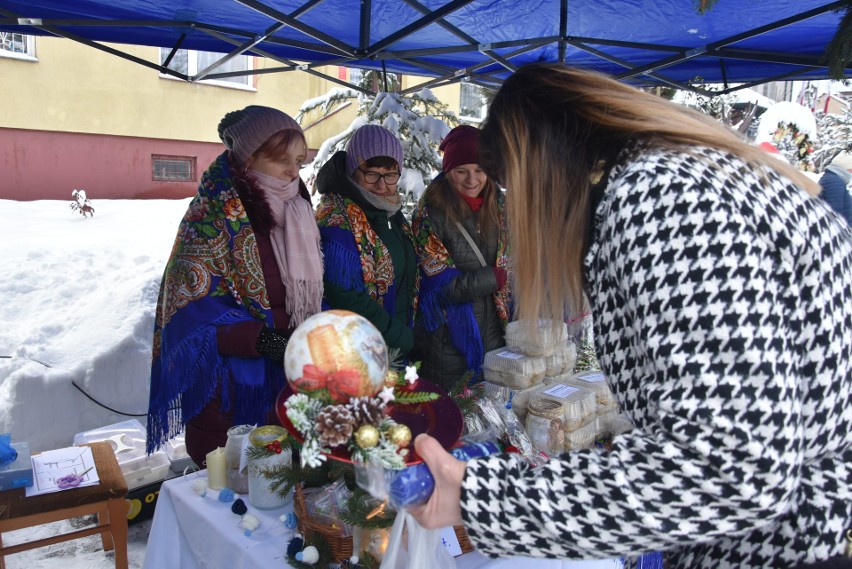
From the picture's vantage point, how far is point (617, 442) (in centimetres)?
83

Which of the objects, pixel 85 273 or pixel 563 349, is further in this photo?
pixel 85 273

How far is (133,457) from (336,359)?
2.58 m

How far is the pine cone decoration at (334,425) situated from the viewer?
102cm

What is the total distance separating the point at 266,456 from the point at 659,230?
1.26m

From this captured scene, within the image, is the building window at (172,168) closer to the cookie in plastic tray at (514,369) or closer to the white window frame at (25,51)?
the white window frame at (25,51)

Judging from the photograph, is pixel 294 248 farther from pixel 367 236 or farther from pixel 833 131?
pixel 833 131

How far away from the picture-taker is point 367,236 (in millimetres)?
2846

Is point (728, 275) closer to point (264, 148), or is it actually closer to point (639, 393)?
point (639, 393)

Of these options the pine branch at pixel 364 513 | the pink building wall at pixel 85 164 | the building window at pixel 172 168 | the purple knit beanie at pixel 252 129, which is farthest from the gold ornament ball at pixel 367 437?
the building window at pixel 172 168

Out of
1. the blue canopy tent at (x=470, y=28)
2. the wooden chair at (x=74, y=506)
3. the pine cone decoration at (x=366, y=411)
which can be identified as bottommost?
the wooden chair at (x=74, y=506)

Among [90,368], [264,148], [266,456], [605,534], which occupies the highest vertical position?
[264,148]

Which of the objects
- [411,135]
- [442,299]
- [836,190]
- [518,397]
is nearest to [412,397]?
[518,397]

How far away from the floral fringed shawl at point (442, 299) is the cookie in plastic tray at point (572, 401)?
886mm

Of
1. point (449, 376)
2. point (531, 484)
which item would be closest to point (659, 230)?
point (531, 484)
